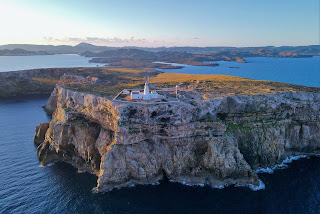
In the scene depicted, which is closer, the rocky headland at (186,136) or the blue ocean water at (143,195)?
the blue ocean water at (143,195)

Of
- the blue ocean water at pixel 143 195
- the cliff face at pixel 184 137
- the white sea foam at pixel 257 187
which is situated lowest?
the blue ocean water at pixel 143 195

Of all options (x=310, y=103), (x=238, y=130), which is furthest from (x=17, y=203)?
(x=310, y=103)

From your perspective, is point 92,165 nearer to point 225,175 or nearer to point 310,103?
point 225,175

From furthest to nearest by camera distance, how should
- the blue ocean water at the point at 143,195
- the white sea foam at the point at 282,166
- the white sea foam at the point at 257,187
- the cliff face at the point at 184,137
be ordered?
the white sea foam at the point at 282,166
the cliff face at the point at 184,137
the white sea foam at the point at 257,187
the blue ocean water at the point at 143,195

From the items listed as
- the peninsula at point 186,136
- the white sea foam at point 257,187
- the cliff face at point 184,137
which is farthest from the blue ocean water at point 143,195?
the cliff face at point 184,137

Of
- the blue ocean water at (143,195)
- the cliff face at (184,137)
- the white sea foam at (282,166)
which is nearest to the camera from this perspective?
the blue ocean water at (143,195)

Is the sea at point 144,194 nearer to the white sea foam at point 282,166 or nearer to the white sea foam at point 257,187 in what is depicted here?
the white sea foam at point 257,187

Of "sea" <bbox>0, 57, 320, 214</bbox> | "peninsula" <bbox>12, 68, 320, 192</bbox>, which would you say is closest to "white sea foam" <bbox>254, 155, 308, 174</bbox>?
"peninsula" <bbox>12, 68, 320, 192</bbox>
